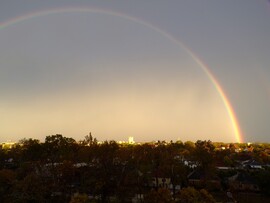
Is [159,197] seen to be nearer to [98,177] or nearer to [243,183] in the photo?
[98,177]

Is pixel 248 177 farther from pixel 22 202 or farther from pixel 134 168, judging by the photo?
pixel 22 202

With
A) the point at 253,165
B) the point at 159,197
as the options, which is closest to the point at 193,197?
the point at 159,197

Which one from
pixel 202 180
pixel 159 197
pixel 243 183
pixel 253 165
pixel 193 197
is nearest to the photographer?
pixel 159 197

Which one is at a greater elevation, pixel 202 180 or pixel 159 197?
pixel 159 197

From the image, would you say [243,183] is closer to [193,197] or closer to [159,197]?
[193,197]

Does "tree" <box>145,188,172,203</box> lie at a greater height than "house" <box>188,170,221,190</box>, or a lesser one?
greater

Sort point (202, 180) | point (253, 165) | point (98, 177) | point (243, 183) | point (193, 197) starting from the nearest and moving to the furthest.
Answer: point (193, 197), point (98, 177), point (202, 180), point (243, 183), point (253, 165)

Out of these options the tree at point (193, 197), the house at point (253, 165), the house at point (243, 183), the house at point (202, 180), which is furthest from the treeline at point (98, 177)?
the house at point (253, 165)

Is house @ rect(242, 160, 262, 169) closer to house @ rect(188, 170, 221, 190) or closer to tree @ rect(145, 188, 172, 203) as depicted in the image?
house @ rect(188, 170, 221, 190)

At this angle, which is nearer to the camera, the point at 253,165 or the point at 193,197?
the point at 193,197

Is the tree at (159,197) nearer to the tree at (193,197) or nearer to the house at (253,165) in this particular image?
the tree at (193,197)

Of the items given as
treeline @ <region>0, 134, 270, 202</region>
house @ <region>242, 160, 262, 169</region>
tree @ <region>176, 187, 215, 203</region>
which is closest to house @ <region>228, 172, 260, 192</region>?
treeline @ <region>0, 134, 270, 202</region>

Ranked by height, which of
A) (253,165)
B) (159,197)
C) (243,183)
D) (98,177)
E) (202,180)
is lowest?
(243,183)
